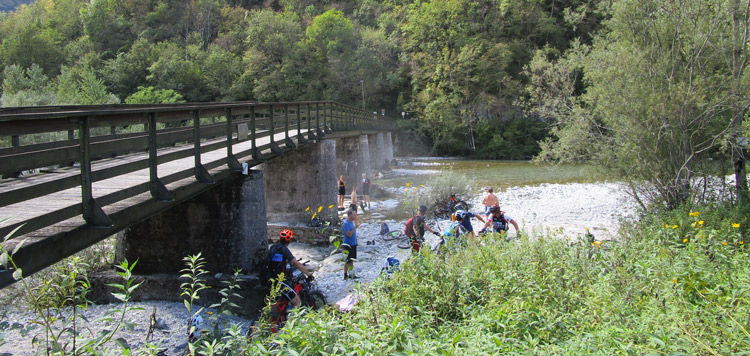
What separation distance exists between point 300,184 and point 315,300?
7344 mm

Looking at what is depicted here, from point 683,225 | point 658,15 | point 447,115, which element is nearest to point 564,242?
point 683,225

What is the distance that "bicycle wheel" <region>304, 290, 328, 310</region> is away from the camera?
6941 millimetres

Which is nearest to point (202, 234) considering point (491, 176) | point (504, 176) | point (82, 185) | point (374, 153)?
point (82, 185)

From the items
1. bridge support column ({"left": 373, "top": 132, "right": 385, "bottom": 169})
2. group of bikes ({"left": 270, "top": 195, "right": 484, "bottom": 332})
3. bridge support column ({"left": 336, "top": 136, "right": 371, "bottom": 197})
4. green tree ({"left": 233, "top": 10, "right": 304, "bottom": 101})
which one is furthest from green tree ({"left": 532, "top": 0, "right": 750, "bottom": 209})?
green tree ({"left": 233, "top": 10, "right": 304, "bottom": 101})

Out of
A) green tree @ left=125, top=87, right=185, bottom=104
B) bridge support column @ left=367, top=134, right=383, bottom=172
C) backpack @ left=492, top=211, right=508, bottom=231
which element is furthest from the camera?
green tree @ left=125, top=87, right=185, bottom=104

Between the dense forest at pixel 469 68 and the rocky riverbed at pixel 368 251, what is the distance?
6.88ft

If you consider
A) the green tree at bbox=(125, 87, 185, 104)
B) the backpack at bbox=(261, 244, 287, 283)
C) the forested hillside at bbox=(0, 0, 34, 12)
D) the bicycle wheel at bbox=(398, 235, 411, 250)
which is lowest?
the bicycle wheel at bbox=(398, 235, 411, 250)

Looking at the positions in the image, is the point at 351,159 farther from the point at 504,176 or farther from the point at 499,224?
the point at 499,224

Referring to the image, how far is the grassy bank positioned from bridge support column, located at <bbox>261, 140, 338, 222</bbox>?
771cm

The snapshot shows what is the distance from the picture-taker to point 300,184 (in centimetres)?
1430

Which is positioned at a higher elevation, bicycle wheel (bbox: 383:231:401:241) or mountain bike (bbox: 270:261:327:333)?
mountain bike (bbox: 270:261:327:333)

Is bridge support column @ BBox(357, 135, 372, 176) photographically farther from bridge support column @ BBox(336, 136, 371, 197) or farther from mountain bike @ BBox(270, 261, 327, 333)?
mountain bike @ BBox(270, 261, 327, 333)

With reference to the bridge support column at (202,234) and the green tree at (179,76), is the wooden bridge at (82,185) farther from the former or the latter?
the green tree at (179,76)

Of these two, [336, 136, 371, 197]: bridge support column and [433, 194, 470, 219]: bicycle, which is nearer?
[433, 194, 470, 219]: bicycle
